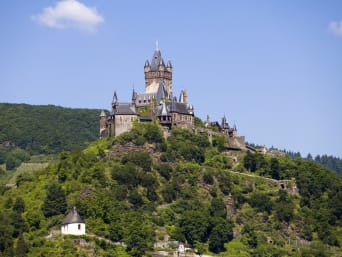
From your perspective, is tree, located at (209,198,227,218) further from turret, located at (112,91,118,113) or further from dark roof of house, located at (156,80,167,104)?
turret, located at (112,91,118,113)

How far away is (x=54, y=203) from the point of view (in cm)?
13262

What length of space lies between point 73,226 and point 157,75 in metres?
37.1

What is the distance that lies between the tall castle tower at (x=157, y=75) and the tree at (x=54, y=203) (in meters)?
27.9

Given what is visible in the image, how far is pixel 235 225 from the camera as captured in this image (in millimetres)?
142250

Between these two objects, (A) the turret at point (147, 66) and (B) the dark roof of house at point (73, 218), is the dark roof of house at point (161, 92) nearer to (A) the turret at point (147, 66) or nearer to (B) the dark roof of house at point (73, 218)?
(A) the turret at point (147, 66)

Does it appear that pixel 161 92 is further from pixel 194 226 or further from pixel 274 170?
pixel 194 226

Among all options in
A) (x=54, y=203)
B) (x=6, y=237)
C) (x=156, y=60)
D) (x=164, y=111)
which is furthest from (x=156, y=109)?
(x=6, y=237)

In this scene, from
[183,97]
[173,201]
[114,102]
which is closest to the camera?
[173,201]

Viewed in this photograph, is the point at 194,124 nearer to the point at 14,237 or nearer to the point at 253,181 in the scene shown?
the point at 253,181

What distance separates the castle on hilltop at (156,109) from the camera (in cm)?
14838

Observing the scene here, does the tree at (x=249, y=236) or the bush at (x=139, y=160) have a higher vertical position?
the bush at (x=139, y=160)

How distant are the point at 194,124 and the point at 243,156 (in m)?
7.48

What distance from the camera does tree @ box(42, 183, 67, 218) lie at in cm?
13238

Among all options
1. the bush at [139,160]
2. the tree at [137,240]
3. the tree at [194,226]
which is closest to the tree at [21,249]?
the tree at [137,240]
